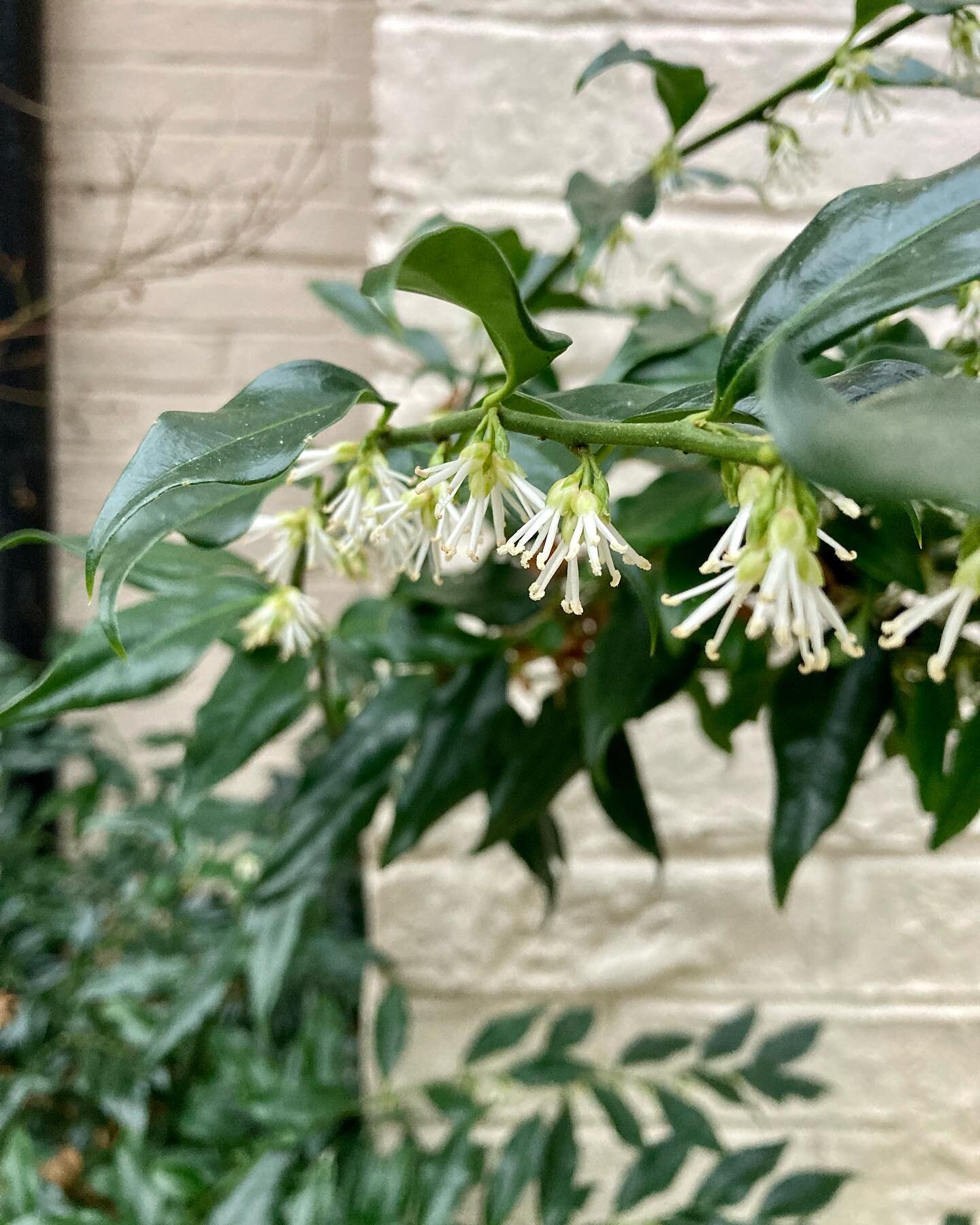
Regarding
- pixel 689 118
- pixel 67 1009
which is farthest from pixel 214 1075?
pixel 689 118

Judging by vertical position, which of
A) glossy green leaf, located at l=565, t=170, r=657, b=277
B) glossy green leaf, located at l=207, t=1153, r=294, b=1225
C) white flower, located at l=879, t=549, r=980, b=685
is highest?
glossy green leaf, located at l=565, t=170, r=657, b=277

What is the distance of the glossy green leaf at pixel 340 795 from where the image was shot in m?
0.37

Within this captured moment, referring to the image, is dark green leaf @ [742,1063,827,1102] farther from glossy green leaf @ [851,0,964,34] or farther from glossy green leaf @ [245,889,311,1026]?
glossy green leaf @ [851,0,964,34]

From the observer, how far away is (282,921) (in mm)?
432

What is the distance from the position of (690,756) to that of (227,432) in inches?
19.2

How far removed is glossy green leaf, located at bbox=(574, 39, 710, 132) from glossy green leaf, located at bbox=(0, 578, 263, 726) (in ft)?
0.72

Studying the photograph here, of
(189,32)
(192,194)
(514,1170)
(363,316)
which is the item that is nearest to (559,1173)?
(514,1170)

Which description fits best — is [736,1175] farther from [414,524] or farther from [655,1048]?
[414,524]

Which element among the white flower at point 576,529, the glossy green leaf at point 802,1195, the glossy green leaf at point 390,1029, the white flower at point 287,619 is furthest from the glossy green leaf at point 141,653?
the glossy green leaf at point 802,1195

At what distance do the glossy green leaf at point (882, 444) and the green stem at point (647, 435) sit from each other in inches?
1.0

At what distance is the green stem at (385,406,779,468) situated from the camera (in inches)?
5.3

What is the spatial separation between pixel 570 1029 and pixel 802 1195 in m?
0.15

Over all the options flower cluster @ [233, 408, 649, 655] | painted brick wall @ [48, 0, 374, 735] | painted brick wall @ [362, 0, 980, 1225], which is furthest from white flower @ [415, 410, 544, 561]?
painted brick wall @ [48, 0, 374, 735]

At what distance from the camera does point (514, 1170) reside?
450mm
